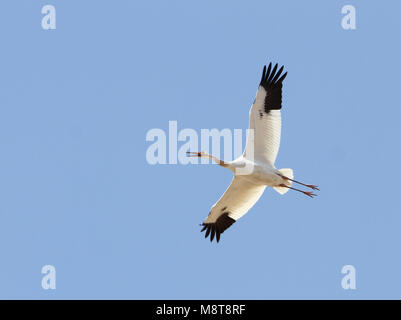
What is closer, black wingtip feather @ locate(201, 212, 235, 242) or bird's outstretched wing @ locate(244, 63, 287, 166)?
bird's outstretched wing @ locate(244, 63, 287, 166)

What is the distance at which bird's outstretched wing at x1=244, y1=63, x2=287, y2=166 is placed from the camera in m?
17.9

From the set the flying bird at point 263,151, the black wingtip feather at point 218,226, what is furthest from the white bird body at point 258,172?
the black wingtip feather at point 218,226

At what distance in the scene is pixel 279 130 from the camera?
59.7ft

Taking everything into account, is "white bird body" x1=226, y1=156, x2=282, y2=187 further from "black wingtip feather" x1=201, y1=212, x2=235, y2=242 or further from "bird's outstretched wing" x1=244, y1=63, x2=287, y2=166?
"black wingtip feather" x1=201, y1=212, x2=235, y2=242

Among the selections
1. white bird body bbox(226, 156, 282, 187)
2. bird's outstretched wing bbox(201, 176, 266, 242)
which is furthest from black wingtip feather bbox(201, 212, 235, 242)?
white bird body bbox(226, 156, 282, 187)

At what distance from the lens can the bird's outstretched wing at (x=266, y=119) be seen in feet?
58.6

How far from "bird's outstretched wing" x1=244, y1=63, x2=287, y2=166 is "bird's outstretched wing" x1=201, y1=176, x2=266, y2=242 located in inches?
32.2

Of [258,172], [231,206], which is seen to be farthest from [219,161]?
[231,206]

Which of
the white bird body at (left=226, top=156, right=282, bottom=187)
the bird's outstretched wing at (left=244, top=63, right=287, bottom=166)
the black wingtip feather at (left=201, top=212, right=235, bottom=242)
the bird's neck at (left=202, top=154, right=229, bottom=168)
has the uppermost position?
the bird's outstretched wing at (left=244, top=63, right=287, bottom=166)

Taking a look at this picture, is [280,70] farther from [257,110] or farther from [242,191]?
[242,191]

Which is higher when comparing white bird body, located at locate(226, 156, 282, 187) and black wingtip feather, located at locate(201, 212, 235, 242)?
white bird body, located at locate(226, 156, 282, 187)

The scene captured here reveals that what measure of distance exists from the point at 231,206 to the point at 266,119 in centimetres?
239

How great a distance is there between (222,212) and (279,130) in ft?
8.10
